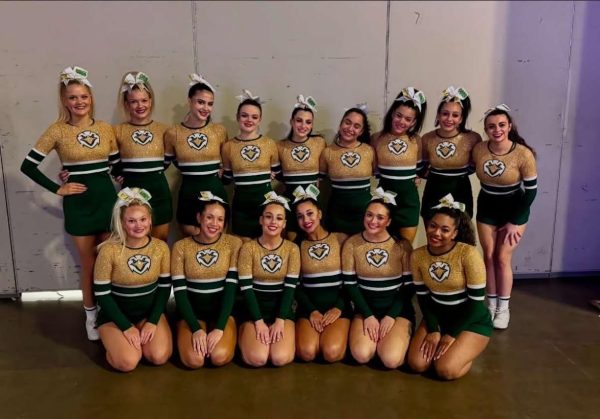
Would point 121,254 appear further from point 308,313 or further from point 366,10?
point 366,10

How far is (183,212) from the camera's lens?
3.37 metres

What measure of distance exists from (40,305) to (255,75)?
2202mm

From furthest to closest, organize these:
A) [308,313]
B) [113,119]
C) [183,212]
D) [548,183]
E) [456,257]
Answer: [548,183] < [113,119] < [183,212] < [308,313] < [456,257]

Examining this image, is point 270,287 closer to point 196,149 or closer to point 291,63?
point 196,149

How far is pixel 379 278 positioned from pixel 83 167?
178 cm

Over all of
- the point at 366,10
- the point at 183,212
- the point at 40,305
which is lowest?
the point at 40,305

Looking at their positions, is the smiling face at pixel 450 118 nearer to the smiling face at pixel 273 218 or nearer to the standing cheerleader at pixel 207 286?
the smiling face at pixel 273 218

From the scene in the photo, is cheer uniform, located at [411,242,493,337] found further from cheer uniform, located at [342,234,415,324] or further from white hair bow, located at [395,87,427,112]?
white hair bow, located at [395,87,427,112]

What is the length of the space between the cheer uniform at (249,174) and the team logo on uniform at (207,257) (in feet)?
1.34

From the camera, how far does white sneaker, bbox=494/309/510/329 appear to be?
3.35 meters

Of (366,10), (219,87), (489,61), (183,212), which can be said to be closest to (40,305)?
(183,212)

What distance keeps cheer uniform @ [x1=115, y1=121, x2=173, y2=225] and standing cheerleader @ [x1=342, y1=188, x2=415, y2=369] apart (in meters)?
1.17

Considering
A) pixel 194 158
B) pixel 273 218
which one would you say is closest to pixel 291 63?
pixel 194 158

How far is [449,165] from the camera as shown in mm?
3320
